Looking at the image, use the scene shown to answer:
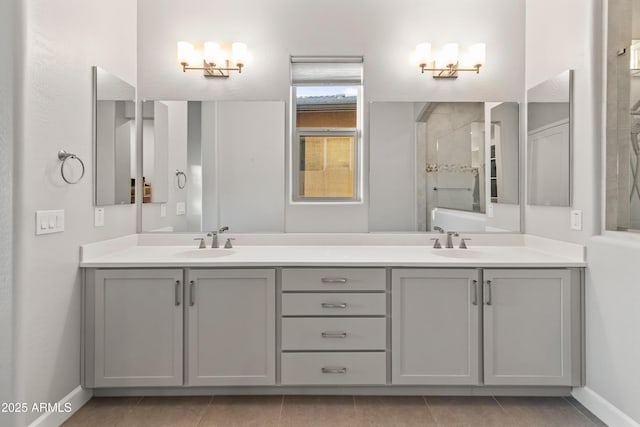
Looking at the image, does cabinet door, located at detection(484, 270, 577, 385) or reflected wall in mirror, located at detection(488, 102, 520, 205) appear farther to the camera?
reflected wall in mirror, located at detection(488, 102, 520, 205)

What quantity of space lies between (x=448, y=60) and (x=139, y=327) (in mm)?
2665

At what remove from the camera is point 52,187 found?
2002mm

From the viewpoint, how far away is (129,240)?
2789mm

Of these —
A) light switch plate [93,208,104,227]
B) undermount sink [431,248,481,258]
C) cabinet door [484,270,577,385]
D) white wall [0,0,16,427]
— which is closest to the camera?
white wall [0,0,16,427]

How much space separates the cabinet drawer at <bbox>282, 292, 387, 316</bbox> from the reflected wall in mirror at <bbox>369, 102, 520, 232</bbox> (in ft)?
2.41

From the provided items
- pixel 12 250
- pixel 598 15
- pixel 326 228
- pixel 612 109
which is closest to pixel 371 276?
pixel 326 228

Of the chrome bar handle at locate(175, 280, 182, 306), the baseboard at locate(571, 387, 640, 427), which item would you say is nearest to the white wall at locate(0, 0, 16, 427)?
the chrome bar handle at locate(175, 280, 182, 306)

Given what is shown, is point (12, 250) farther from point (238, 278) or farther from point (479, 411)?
point (479, 411)

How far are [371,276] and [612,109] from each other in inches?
62.4

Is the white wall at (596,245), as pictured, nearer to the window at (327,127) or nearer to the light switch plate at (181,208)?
the window at (327,127)

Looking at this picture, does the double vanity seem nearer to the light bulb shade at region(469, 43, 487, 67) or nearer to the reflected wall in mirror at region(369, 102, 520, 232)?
the reflected wall in mirror at region(369, 102, 520, 232)

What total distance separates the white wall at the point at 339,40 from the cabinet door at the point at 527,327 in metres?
1.03

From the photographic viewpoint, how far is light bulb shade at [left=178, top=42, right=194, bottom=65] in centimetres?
283

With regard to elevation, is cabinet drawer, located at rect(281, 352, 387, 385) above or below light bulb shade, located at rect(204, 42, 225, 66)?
below
